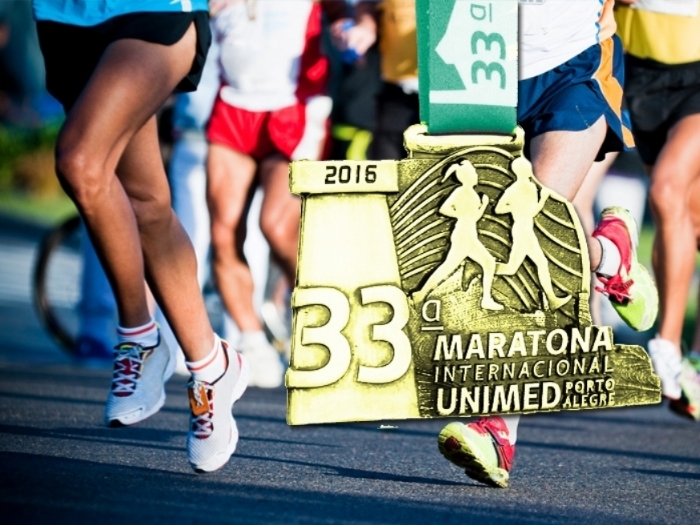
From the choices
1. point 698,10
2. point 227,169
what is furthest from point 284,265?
point 698,10

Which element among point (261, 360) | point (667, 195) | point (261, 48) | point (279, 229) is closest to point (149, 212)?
point (667, 195)

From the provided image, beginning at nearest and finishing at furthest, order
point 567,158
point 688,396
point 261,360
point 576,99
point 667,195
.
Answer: point 567,158 < point 576,99 < point 667,195 < point 688,396 < point 261,360

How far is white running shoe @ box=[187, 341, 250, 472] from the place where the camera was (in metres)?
4.34

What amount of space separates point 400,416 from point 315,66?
3820mm

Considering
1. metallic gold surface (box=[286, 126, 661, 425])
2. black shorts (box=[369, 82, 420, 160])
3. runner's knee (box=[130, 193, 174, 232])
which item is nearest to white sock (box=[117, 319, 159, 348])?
runner's knee (box=[130, 193, 174, 232])

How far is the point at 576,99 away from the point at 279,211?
120 inches

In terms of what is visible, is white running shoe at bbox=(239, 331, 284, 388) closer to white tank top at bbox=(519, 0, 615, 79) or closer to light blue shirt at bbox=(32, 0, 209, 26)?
white tank top at bbox=(519, 0, 615, 79)

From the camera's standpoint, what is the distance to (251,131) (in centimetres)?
743

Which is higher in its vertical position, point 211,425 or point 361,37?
point 361,37

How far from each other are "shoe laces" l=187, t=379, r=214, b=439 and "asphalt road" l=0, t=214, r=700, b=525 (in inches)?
5.6

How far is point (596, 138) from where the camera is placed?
15.0ft

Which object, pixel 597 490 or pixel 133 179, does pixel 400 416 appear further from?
pixel 133 179

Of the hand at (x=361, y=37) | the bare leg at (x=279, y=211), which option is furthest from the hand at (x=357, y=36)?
the bare leg at (x=279, y=211)

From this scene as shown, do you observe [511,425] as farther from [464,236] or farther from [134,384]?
[134,384]
